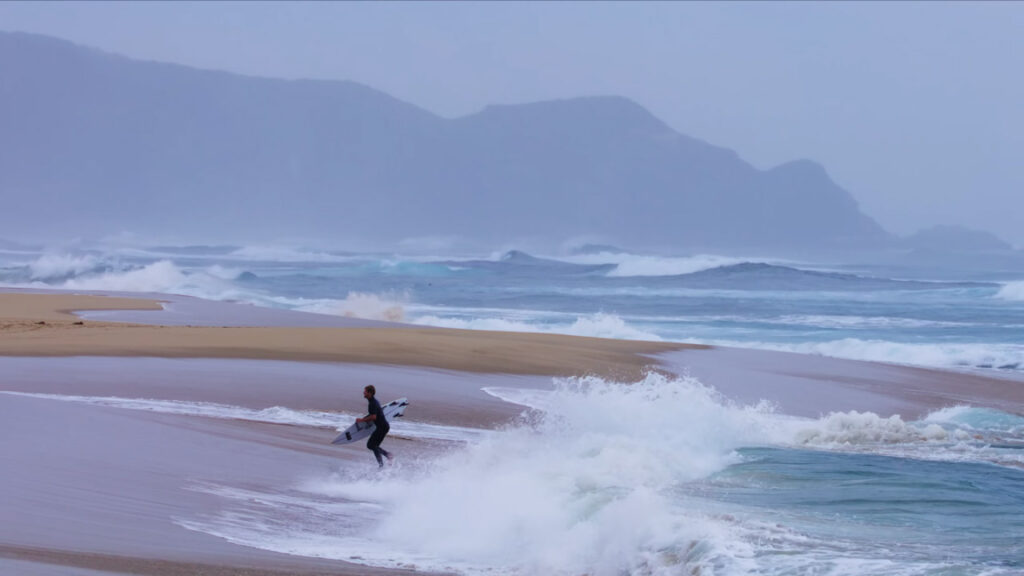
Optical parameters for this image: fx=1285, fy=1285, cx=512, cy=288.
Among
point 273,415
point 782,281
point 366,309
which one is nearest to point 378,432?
point 273,415

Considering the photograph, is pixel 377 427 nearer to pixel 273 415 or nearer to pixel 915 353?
pixel 273 415

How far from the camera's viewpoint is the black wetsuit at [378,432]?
10.4 metres

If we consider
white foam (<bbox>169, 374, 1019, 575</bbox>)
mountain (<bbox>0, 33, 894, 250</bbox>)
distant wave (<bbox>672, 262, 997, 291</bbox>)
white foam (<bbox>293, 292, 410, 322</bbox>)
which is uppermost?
mountain (<bbox>0, 33, 894, 250</bbox>)

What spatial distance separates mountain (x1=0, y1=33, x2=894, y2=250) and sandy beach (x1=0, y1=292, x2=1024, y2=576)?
405 feet

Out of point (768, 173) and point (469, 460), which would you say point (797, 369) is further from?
point (768, 173)

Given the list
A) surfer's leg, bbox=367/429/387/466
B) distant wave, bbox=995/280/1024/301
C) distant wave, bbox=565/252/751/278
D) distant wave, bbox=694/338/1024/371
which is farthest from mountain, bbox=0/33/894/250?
surfer's leg, bbox=367/429/387/466

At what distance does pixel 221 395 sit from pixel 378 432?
12.7 feet

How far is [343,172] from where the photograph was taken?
A: 169 meters

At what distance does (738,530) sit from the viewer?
8.09 metres

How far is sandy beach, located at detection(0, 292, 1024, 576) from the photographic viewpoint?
735cm

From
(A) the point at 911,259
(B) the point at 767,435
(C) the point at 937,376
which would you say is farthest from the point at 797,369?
(A) the point at 911,259

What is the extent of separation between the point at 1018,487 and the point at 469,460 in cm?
457

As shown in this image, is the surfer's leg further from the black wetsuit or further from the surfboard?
the surfboard

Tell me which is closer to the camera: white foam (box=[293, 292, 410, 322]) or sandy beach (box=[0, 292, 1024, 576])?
sandy beach (box=[0, 292, 1024, 576])
